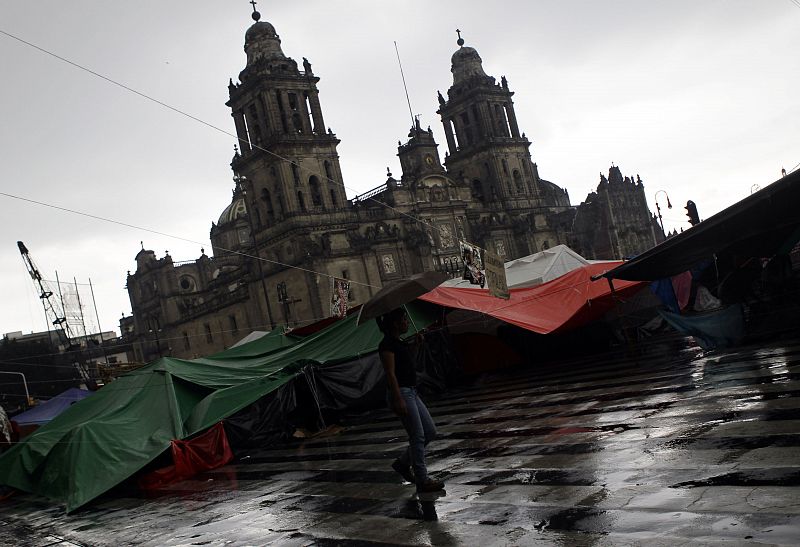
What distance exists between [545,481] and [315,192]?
163 ft

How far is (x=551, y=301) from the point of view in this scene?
62.1ft

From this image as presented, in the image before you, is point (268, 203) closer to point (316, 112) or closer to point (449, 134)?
point (316, 112)

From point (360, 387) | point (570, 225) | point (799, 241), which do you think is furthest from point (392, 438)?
point (570, 225)

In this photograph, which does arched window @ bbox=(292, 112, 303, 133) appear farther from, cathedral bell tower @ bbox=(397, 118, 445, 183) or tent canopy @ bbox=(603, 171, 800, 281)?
tent canopy @ bbox=(603, 171, 800, 281)

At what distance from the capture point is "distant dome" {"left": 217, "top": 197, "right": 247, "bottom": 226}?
74750 millimetres

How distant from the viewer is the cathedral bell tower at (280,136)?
5353 centimetres

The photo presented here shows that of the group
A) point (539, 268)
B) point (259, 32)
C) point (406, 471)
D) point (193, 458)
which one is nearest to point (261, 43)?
point (259, 32)

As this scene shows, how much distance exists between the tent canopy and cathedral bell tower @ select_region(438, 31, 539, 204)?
164 feet

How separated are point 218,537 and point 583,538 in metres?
3.92

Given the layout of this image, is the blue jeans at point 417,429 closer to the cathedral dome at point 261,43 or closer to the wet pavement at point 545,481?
the wet pavement at point 545,481

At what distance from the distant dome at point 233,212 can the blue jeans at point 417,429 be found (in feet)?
225

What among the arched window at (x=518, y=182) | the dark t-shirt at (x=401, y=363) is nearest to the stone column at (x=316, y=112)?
the arched window at (x=518, y=182)

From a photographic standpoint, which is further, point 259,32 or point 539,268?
point 259,32

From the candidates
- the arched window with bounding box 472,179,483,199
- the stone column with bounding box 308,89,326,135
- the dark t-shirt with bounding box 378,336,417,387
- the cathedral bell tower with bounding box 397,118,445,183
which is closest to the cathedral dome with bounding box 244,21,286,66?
the stone column with bounding box 308,89,326,135
